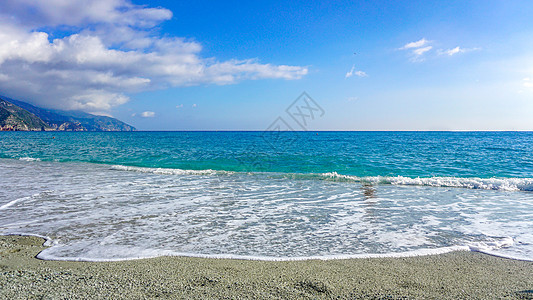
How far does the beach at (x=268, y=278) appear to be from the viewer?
3.99 metres

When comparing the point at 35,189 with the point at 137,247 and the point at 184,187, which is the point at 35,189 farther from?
the point at 137,247

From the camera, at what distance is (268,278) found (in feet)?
14.8

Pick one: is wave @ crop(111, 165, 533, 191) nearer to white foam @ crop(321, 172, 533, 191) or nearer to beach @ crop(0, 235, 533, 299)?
white foam @ crop(321, 172, 533, 191)

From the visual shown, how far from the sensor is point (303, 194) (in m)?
12.3

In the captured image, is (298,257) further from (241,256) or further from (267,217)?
(267,217)

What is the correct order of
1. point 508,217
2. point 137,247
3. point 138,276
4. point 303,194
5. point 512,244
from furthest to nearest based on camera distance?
point 303,194 < point 508,217 < point 512,244 < point 137,247 < point 138,276

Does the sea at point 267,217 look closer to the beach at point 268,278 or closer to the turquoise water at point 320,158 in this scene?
the beach at point 268,278

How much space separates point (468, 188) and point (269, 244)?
12838 mm

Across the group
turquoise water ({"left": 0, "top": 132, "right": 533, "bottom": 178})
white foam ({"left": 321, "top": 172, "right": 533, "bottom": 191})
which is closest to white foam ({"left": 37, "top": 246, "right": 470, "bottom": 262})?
white foam ({"left": 321, "top": 172, "right": 533, "bottom": 191})

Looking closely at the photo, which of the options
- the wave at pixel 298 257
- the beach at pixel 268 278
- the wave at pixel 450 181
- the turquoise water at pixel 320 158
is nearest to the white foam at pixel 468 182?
the wave at pixel 450 181

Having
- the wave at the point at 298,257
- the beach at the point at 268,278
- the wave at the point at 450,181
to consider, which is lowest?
the wave at the point at 450,181

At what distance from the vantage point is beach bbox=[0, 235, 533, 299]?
3.99 m

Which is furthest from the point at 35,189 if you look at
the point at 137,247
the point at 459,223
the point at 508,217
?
the point at 508,217

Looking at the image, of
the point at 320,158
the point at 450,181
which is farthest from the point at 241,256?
the point at 320,158
